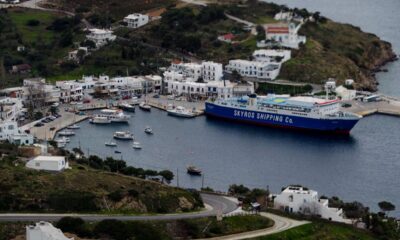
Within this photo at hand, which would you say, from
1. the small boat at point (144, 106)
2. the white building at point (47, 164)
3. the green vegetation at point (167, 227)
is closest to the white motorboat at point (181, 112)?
the small boat at point (144, 106)

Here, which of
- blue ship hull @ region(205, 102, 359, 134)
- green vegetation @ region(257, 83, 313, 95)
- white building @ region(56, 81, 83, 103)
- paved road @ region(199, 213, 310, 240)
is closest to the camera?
paved road @ region(199, 213, 310, 240)

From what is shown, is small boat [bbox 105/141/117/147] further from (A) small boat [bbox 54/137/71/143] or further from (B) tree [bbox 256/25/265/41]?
(B) tree [bbox 256/25/265/41]

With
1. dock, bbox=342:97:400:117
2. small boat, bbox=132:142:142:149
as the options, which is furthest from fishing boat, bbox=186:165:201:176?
dock, bbox=342:97:400:117

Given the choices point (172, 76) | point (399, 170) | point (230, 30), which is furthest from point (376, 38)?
point (399, 170)

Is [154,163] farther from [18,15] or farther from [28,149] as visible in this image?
[18,15]

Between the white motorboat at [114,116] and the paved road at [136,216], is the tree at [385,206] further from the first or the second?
the white motorboat at [114,116]

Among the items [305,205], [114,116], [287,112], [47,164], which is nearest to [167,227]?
[305,205]
